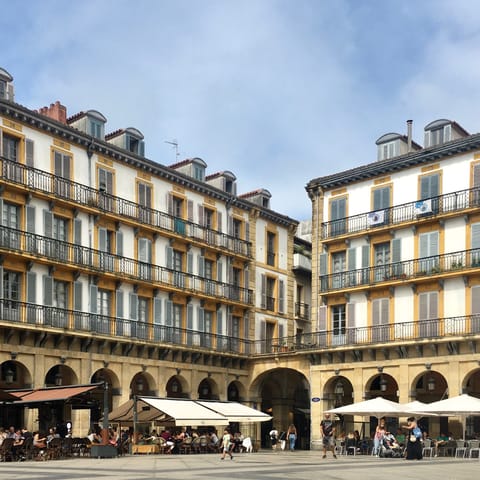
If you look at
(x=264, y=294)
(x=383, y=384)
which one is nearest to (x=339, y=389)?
(x=383, y=384)

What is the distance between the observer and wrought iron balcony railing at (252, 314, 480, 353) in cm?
3991

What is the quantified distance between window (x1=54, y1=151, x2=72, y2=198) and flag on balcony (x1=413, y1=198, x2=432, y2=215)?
16263mm

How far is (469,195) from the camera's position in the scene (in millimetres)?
40938

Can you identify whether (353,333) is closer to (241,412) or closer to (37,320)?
(241,412)

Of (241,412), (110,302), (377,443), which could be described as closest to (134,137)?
(110,302)

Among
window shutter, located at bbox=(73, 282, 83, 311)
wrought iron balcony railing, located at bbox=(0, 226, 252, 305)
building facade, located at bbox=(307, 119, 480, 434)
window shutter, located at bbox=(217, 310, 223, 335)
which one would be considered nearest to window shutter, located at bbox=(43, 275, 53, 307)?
wrought iron balcony railing, located at bbox=(0, 226, 252, 305)

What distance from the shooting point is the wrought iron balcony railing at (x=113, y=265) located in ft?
124

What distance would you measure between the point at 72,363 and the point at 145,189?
9972mm

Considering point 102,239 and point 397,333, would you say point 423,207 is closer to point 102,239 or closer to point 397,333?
point 397,333

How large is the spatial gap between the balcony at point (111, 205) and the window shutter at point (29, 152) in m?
0.39

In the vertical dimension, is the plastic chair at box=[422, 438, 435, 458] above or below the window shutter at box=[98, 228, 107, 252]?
below

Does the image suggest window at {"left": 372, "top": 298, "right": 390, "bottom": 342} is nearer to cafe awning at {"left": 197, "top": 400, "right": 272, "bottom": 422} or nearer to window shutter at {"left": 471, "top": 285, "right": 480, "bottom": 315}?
window shutter at {"left": 471, "top": 285, "right": 480, "bottom": 315}

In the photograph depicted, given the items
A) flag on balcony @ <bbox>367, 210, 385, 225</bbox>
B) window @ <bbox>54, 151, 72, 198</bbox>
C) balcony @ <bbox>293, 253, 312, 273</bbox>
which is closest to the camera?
window @ <bbox>54, 151, 72, 198</bbox>

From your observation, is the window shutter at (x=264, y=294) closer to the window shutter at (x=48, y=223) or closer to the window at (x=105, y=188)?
the window at (x=105, y=188)
